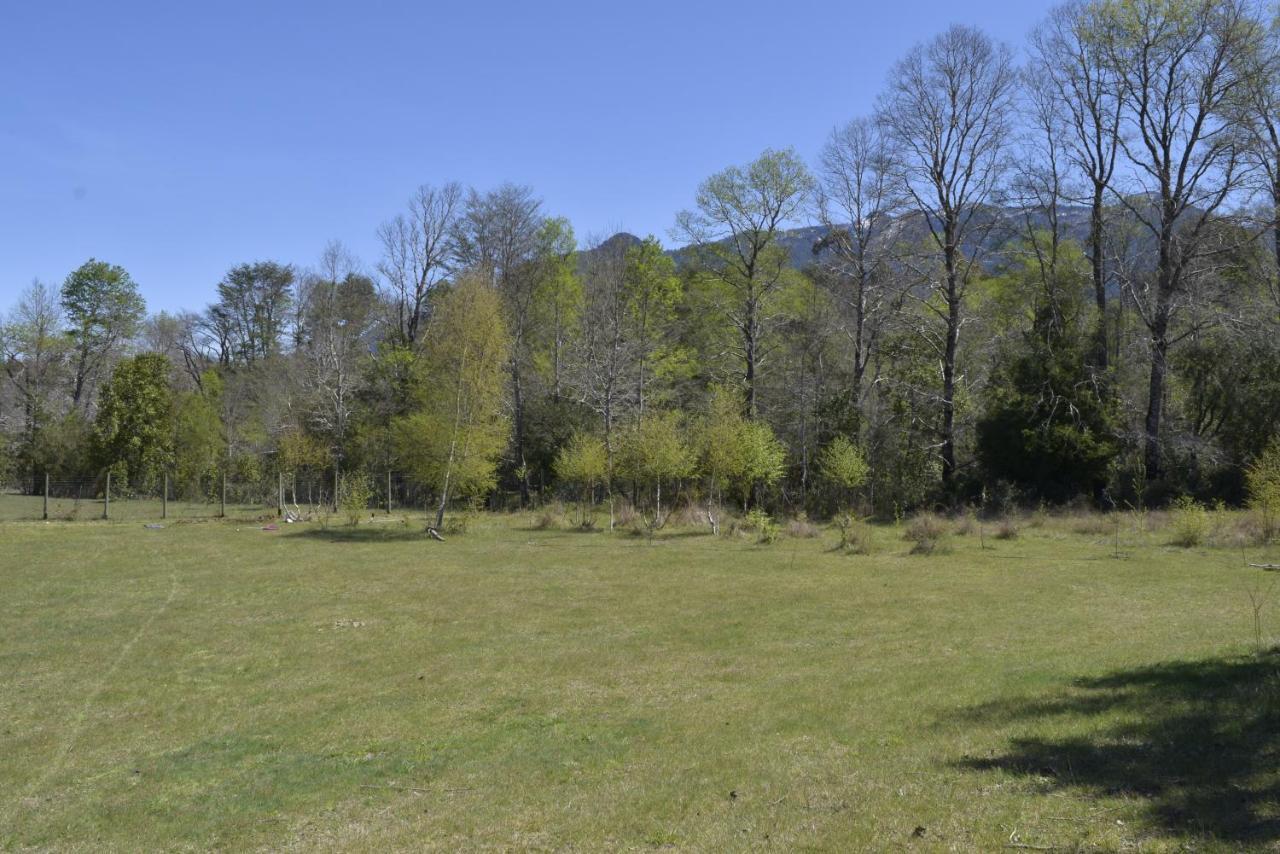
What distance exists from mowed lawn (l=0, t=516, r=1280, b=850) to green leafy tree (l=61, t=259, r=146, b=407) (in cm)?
4273

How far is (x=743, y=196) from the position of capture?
41438mm

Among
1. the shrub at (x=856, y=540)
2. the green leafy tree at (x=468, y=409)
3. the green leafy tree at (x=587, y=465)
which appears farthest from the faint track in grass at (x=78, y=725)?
the green leafy tree at (x=587, y=465)

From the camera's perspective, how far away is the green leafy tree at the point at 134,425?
39438mm

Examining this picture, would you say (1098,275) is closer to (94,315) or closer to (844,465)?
(844,465)

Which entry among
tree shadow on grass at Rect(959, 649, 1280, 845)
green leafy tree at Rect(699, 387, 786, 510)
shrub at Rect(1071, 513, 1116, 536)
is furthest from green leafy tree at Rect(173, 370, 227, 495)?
tree shadow on grass at Rect(959, 649, 1280, 845)

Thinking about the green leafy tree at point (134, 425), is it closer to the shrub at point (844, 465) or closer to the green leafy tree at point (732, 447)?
the green leafy tree at point (732, 447)

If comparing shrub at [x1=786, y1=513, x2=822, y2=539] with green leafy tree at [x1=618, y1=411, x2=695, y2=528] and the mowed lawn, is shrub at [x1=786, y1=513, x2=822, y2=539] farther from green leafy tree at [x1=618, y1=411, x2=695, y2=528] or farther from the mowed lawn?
the mowed lawn

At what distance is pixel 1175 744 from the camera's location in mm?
6559

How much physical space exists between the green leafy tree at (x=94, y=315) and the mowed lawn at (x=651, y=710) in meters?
42.7

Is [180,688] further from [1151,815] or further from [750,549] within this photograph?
[750,549]

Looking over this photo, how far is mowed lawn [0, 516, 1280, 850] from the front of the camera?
6020 millimetres

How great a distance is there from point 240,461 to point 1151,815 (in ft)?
154

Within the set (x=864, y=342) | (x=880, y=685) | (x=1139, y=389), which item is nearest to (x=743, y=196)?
(x=864, y=342)

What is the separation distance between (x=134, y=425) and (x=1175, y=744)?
43775mm
